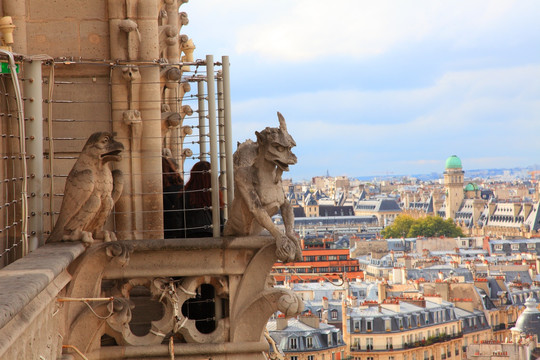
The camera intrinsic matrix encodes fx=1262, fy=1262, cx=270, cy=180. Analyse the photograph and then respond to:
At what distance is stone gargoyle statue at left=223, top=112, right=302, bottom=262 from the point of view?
6508mm

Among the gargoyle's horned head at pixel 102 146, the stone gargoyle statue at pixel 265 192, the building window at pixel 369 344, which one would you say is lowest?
the building window at pixel 369 344

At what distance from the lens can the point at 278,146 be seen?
21.4 ft

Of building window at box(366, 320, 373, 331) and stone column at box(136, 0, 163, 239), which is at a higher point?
stone column at box(136, 0, 163, 239)

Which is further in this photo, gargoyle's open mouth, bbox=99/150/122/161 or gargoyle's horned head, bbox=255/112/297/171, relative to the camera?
gargoyle's horned head, bbox=255/112/297/171

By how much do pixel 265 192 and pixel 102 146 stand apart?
961 mm

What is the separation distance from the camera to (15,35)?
6.91m

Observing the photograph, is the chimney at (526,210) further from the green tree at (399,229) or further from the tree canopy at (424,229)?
the green tree at (399,229)

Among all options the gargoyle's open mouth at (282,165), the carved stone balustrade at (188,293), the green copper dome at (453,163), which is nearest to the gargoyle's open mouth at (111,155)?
the carved stone balustrade at (188,293)

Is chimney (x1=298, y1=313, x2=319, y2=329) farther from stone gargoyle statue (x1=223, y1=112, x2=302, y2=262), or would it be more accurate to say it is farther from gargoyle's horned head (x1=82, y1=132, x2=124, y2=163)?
gargoyle's horned head (x1=82, y1=132, x2=124, y2=163)

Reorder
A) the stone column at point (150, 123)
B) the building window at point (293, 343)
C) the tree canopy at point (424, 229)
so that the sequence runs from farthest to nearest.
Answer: the tree canopy at point (424, 229) → the building window at point (293, 343) → the stone column at point (150, 123)

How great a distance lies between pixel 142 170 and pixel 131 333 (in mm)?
1130

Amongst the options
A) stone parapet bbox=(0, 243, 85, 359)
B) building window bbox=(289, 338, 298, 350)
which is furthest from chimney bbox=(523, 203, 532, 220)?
stone parapet bbox=(0, 243, 85, 359)

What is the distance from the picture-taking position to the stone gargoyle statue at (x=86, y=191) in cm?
615

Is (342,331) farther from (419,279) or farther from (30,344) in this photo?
(30,344)
